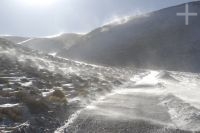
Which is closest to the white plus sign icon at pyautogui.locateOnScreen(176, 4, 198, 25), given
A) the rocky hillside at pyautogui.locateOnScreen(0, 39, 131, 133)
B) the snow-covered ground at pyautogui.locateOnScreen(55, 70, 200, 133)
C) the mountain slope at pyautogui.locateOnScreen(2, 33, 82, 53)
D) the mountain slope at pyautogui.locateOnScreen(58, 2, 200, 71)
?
the mountain slope at pyautogui.locateOnScreen(58, 2, 200, 71)

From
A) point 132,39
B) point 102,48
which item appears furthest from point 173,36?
point 102,48

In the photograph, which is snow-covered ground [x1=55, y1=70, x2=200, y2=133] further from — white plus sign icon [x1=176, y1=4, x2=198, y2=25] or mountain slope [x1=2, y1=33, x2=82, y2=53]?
mountain slope [x1=2, y1=33, x2=82, y2=53]

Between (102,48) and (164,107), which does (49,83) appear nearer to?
(164,107)

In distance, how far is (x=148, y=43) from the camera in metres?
118

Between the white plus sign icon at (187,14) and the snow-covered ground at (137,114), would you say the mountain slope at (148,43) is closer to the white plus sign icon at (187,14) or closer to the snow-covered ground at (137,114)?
the white plus sign icon at (187,14)

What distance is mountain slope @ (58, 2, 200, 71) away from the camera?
9969 centimetres

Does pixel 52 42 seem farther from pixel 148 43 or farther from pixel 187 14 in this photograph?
pixel 187 14

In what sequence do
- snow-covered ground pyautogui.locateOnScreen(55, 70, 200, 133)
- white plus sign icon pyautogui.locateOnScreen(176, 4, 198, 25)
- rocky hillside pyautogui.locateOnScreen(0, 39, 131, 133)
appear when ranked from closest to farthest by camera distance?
rocky hillside pyautogui.locateOnScreen(0, 39, 131, 133), snow-covered ground pyautogui.locateOnScreen(55, 70, 200, 133), white plus sign icon pyautogui.locateOnScreen(176, 4, 198, 25)

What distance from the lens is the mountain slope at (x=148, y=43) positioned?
99688mm

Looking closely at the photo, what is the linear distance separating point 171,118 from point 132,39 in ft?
358

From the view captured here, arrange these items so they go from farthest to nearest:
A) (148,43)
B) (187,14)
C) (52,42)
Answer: (52,42) → (187,14) → (148,43)

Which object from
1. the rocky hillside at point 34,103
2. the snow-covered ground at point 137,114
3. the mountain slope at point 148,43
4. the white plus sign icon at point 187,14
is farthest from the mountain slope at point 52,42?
the snow-covered ground at point 137,114

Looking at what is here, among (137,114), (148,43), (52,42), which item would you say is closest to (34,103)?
(137,114)

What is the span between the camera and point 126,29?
431ft
